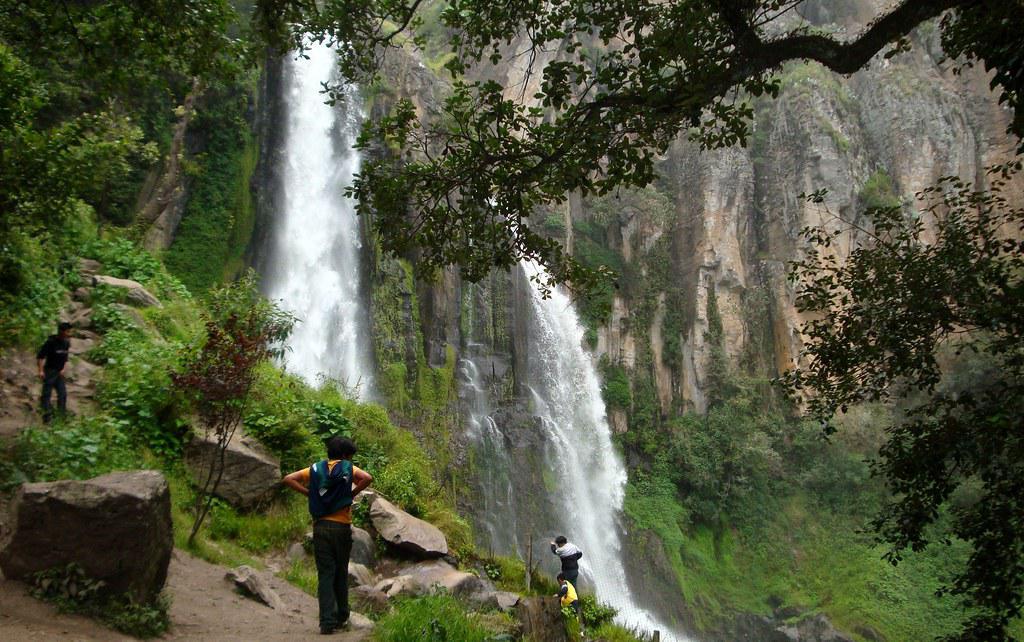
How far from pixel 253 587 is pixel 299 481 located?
1.44 metres

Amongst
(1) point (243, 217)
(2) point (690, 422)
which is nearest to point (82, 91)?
(1) point (243, 217)

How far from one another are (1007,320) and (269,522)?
23.7 feet

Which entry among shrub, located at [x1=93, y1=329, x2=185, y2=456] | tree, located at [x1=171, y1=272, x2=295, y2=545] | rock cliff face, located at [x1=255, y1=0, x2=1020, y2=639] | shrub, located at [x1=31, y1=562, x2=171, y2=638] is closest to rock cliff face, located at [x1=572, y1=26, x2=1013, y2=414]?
rock cliff face, located at [x1=255, y1=0, x2=1020, y2=639]

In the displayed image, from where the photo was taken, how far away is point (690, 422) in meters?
27.1

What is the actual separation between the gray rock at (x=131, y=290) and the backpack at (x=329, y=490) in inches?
265

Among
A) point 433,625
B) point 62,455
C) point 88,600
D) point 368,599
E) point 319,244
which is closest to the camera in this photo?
point 88,600

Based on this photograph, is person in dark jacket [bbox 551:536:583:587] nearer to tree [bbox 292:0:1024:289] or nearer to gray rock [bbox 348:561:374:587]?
gray rock [bbox 348:561:374:587]

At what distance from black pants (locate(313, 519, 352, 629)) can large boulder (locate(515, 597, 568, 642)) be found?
52.5 inches

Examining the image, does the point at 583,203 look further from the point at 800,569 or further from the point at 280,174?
the point at 800,569

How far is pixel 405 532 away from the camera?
8055mm

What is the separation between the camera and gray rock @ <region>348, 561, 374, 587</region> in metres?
6.50

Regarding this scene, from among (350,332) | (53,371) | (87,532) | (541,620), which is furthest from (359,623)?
(350,332)

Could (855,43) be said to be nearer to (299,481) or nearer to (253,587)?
(299,481)

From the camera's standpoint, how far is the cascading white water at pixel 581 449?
20641 millimetres
